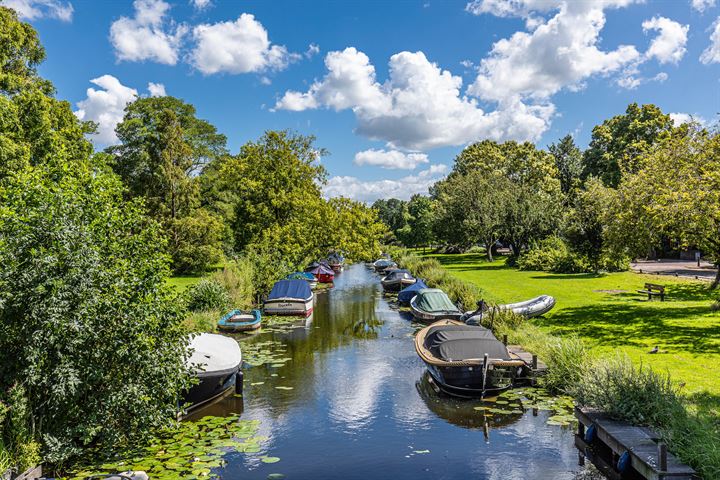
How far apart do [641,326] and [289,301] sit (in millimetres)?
19123

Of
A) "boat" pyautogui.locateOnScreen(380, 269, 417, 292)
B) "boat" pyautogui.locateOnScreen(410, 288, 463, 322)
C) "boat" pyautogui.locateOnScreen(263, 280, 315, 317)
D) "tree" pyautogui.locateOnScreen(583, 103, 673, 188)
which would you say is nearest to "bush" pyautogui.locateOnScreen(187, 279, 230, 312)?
"boat" pyautogui.locateOnScreen(263, 280, 315, 317)

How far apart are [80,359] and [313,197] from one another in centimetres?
3667

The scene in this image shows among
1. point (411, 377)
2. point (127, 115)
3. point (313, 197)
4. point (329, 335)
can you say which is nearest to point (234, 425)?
point (411, 377)

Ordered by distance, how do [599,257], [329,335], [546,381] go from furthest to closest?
[599,257]
[329,335]
[546,381]

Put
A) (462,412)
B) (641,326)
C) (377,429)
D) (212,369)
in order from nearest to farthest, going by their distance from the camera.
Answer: (377,429) < (462,412) < (212,369) < (641,326)

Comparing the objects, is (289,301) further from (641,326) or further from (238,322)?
(641,326)

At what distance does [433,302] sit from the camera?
2827 centimetres

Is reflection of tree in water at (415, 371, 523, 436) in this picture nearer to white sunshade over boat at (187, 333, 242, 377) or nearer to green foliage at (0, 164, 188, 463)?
white sunshade over boat at (187, 333, 242, 377)

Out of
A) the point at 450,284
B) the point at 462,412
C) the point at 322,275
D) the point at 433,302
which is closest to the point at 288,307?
the point at 433,302

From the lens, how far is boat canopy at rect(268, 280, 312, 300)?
31.5m

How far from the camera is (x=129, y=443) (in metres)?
11.7

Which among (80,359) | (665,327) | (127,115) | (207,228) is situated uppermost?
(127,115)

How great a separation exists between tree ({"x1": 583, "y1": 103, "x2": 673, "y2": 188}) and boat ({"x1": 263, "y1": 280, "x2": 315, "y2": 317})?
49.6 m

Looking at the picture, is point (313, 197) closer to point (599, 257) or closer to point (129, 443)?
point (599, 257)
